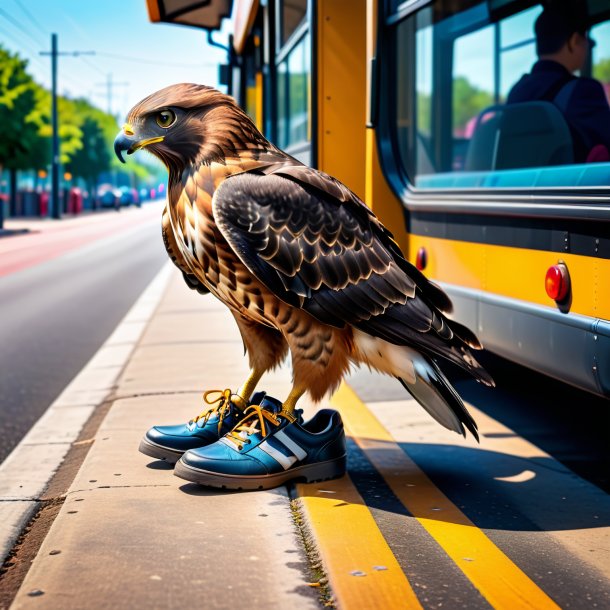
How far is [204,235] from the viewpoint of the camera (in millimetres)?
3146

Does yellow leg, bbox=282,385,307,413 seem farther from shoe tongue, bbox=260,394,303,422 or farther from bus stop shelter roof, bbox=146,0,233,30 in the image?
bus stop shelter roof, bbox=146,0,233,30

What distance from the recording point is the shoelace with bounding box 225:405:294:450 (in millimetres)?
3295

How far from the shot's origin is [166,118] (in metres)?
3.20

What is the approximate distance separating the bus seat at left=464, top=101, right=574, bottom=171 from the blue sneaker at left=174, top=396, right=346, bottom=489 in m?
1.96

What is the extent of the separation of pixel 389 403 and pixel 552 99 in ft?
5.67

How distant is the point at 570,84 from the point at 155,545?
10.1ft

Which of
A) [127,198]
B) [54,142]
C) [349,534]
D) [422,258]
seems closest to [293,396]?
[349,534]

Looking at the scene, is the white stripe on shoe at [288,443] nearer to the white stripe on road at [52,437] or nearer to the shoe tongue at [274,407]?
the shoe tongue at [274,407]

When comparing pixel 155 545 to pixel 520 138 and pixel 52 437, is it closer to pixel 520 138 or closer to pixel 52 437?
pixel 52 437

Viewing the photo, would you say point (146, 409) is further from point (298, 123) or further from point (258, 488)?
point (298, 123)

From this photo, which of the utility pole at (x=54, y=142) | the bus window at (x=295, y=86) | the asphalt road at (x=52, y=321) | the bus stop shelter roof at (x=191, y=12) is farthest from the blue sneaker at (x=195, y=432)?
the utility pole at (x=54, y=142)

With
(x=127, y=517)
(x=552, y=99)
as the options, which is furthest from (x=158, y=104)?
(x=552, y=99)

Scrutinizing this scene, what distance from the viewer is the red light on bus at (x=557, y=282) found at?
3572 millimetres

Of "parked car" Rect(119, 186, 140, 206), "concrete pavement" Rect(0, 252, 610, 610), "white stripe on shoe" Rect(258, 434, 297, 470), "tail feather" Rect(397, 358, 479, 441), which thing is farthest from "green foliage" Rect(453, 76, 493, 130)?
"parked car" Rect(119, 186, 140, 206)
